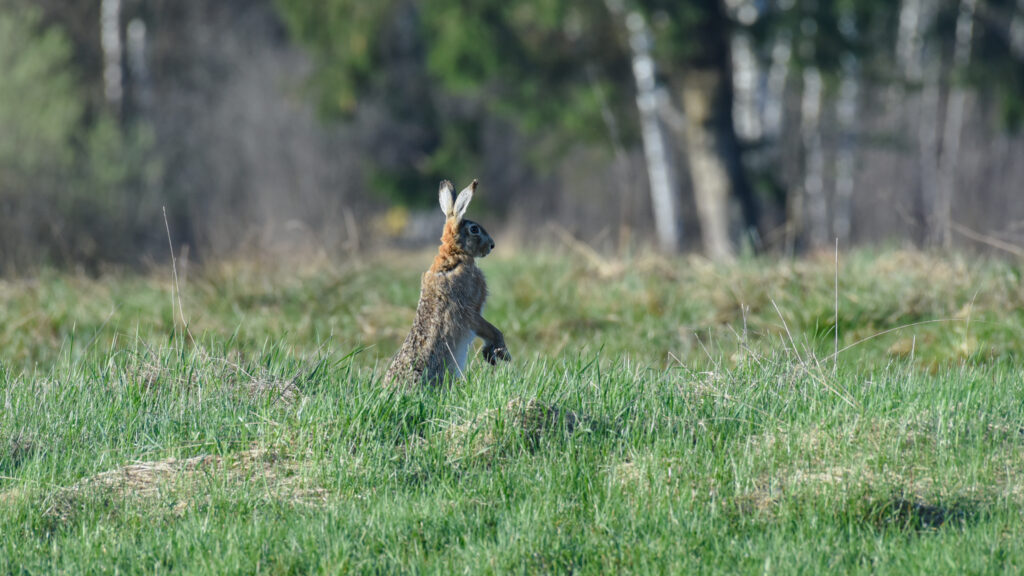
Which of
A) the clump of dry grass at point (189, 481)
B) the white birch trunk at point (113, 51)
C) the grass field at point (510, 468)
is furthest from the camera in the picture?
the white birch trunk at point (113, 51)

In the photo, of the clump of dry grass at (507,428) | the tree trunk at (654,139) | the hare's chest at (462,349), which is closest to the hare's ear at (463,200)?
the hare's chest at (462,349)

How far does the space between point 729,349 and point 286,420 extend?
171 inches

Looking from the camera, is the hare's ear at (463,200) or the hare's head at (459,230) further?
the hare's head at (459,230)

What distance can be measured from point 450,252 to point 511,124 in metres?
25.5

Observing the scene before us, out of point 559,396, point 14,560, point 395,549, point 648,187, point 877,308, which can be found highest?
point 648,187

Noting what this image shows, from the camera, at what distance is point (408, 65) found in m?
27.1

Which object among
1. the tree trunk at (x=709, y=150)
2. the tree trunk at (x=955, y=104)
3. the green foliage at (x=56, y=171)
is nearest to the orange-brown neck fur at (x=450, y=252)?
the green foliage at (x=56, y=171)

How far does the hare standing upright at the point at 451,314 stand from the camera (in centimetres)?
596

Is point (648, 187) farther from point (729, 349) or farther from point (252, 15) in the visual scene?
point (729, 349)

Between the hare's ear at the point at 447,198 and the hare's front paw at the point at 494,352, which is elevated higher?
the hare's ear at the point at 447,198

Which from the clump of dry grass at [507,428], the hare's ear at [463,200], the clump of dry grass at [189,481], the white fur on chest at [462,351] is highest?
the hare's ear at [463,200]

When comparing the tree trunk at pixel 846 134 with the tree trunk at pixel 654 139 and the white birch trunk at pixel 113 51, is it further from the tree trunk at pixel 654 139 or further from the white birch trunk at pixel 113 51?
the white birch trunk at pixel 113 51

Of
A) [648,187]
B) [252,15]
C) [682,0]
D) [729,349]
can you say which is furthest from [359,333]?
[252,15]

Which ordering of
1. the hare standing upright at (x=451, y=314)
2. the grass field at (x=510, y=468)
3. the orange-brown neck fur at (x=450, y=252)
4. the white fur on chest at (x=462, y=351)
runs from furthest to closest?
the orange-brown neck fur at (x=450, y=252) → the white fur on chest at (x=462, y=351) → the hare standing upright at (x=451, y=314) → the grass field at (x=510, y=468)
